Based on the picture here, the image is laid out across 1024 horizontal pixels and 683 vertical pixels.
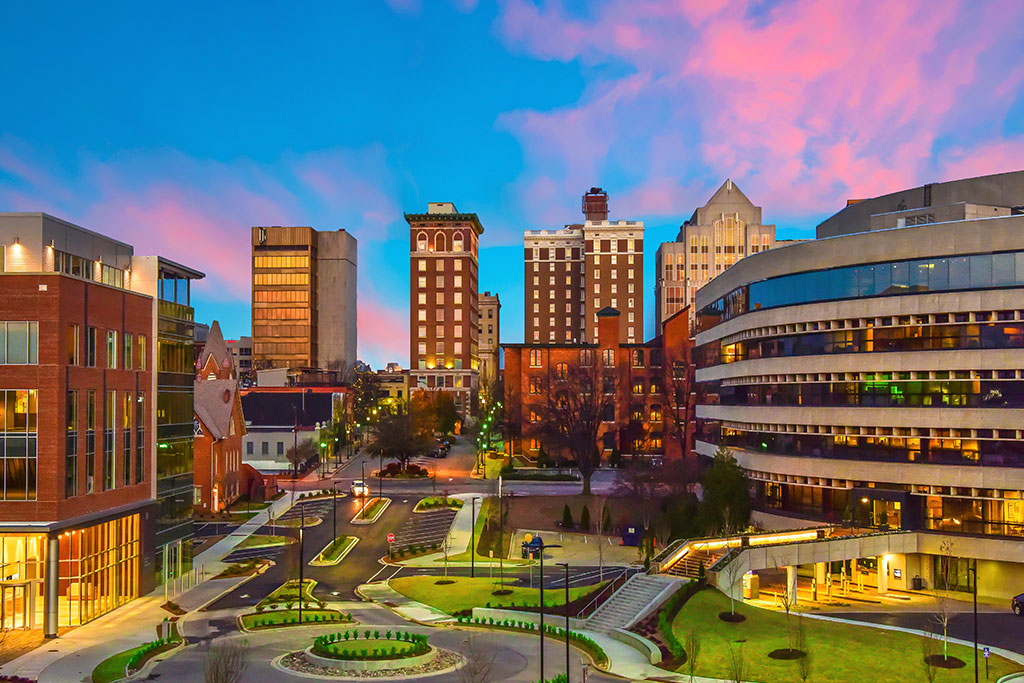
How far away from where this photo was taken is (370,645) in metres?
40.1

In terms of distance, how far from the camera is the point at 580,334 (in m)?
197

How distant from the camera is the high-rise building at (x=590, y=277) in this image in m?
186

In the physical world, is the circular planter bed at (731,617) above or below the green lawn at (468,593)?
above

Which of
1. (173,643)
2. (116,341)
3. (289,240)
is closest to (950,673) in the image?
(173,643)

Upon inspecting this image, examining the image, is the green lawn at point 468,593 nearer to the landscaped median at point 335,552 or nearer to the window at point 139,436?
the landscaped median at point 335,552

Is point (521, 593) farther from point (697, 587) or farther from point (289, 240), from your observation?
point (289, 240)

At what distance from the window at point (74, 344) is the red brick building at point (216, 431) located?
36999mm

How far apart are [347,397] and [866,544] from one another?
10532 centimetres

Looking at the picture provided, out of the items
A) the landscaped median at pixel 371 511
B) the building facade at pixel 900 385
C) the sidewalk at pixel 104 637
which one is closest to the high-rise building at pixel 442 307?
the landscaped median at pixel 371 511

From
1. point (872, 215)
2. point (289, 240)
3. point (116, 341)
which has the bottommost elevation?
point (116, 341)

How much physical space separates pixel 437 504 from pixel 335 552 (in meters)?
17.7

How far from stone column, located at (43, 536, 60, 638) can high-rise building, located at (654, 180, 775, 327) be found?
14133cm

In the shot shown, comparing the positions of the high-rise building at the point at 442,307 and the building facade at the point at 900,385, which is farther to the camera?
the high-rise building at the point at 442,307

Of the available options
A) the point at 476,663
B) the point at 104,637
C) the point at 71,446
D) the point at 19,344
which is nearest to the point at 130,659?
the point at 104,637
